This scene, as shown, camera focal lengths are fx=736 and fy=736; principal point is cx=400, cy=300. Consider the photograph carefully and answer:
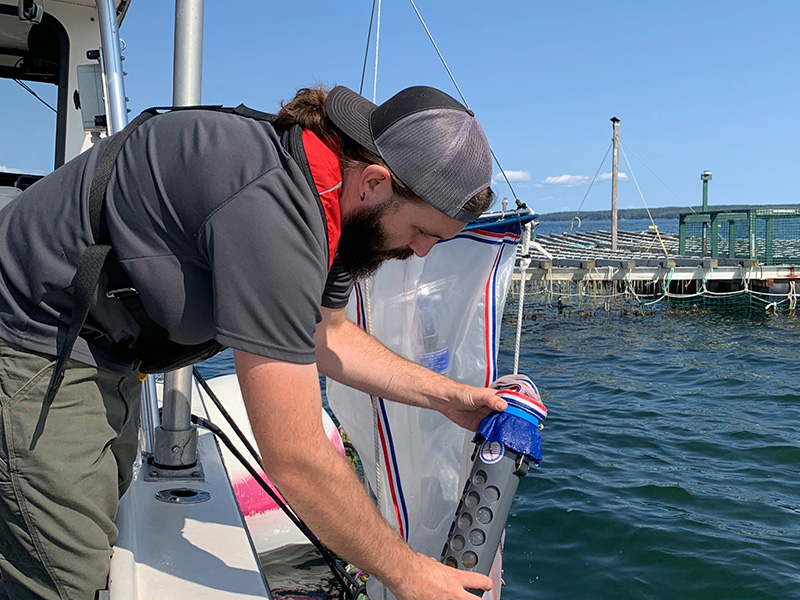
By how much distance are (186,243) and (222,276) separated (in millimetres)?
161

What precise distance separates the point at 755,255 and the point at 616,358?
8.01m

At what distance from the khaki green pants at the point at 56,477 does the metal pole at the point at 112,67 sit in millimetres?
1796

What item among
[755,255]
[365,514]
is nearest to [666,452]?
[365,514]

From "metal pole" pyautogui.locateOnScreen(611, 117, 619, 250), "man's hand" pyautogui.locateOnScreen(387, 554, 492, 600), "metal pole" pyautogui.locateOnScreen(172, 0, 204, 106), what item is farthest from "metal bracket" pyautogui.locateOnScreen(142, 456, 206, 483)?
"metal pole" pyautogui.locateOnScreen(611, 117, 619, 250)

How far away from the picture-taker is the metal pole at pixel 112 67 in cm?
318

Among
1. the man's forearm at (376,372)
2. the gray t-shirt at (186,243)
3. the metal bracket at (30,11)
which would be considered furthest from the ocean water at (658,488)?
the metal bracket at (30,11)

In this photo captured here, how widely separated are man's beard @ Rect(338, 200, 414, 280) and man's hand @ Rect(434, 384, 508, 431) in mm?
586

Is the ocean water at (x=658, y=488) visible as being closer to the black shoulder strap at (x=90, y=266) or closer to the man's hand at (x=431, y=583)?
the man's hand at (x=431, y=583)

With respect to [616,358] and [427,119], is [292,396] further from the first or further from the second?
[616,358]

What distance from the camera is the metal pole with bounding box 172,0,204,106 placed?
2.51 metres

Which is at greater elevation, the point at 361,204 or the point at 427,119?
the point at 427,119

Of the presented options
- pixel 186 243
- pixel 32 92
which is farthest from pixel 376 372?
pixel 32 92

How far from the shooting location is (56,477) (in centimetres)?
165

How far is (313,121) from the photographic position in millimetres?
1613
